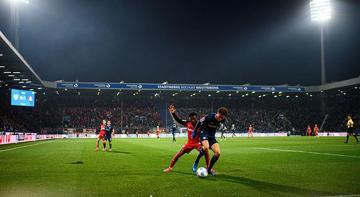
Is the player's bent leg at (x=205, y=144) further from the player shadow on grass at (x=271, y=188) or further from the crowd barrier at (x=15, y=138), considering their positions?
the crowd barrier at (x=15, y=138)

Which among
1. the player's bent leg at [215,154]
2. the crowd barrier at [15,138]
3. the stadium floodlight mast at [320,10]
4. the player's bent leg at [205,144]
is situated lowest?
the crowd barrier at [15,138]

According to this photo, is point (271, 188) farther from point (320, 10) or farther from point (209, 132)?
point (320, 10)

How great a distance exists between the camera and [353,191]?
27.6 feet

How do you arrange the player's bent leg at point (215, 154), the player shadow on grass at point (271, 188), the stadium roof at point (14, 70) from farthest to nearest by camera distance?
the stadium roof at point (14, 70) < the player's bent leg at point (215, 154) < the player shadow on grass at point (271, 188)

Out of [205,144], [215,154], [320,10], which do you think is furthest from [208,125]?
[320,10]

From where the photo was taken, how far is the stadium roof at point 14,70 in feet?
102

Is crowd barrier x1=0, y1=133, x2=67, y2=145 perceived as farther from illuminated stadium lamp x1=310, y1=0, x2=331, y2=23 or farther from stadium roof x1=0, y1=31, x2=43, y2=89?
illuminated stadium lamp x1=310, y1=0, x2=331, y2=23

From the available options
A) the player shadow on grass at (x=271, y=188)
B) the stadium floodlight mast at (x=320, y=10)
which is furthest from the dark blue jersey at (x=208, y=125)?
the stadium floodlight mast at (x=320, y=10)

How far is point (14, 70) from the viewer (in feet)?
138

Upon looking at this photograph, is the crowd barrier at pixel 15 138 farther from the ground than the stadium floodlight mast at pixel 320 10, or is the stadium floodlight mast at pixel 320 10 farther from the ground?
the stadium floodlight mast at pixel 320 10

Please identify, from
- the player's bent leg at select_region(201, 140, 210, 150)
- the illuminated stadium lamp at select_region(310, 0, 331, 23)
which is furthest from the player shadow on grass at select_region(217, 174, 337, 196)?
the illuminated stadium lamp at select_region(310, 0, 331, 23)

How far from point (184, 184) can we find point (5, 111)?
48.6 metres

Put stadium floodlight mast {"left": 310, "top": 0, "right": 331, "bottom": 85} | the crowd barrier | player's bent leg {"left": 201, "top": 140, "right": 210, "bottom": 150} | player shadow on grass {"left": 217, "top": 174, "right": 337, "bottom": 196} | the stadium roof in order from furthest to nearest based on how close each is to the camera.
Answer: stadium floodlight mast {"left": 310, "top": 0, "right": 331, "bottom": 85}, the crowd barrier, the stadium roof, player's bent leg {"left": 201, "top": 140, "right": 210, "bottom": 150}, player shadow on grass {"left": 217, "top": 174, "right": 337, "bottom": 196}

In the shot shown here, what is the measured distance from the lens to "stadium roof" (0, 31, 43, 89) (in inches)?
1230
